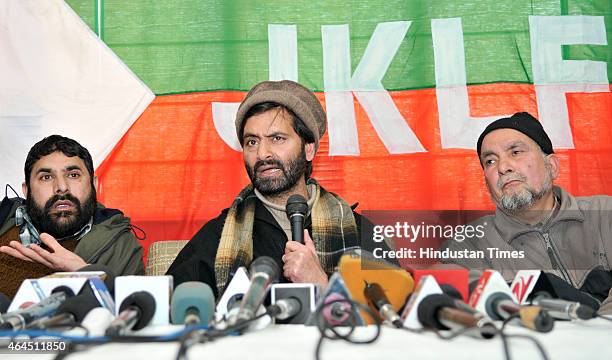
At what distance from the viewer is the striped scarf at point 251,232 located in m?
2.21

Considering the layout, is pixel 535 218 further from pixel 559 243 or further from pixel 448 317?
pixel 448 317

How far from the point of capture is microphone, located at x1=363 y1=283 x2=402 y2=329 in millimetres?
1070

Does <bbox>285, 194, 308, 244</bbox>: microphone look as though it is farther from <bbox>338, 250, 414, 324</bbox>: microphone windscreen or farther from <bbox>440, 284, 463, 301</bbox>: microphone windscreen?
<bbox>440, 284, 463, 301</bbox>: microphone windscreen

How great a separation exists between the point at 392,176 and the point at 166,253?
102 cm

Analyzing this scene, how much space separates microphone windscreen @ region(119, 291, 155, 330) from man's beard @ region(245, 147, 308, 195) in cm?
123

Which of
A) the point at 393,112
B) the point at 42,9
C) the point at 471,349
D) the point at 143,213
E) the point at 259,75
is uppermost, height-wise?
the point at 42,9

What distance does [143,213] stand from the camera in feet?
9.04

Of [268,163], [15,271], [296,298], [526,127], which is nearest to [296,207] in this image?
[296,298]

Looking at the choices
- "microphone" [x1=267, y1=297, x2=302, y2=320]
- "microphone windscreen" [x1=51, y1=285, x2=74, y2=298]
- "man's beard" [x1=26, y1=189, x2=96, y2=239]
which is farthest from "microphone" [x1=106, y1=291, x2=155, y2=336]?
"man's beard" [x1=26, y1=189, x2=96, y2=239]

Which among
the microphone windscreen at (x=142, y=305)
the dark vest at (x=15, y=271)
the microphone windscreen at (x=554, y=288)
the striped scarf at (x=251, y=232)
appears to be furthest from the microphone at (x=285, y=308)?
the dark vest at (x=15, y=271)

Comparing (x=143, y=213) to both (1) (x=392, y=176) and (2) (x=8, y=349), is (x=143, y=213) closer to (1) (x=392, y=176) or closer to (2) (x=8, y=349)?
(1) (x=392, y=176)

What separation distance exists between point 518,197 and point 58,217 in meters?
1.81

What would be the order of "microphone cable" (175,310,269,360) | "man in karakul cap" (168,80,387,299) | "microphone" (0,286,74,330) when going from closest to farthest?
"microphone cable" (175,310,269,360) → "microphone" (0,286,74,330) → "man in karakul cap" (168,80,387,299)

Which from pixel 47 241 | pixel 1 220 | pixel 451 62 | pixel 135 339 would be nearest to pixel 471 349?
pixel 135 339
